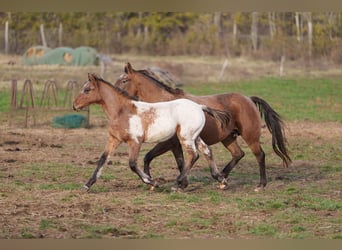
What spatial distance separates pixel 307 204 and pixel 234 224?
4.38ft

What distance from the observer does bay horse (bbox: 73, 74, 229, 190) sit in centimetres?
738

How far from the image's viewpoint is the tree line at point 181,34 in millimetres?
30875

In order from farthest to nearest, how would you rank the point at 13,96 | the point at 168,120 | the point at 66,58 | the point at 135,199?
1. the point at 66,58
2. the point at 13,96
3. the point at 168,120
4. the point at 135,199

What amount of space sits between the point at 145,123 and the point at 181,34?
27376 mm

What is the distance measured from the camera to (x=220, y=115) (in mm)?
7816

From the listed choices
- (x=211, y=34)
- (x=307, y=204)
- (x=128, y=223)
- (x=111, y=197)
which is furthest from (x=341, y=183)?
(x=211, y=34)

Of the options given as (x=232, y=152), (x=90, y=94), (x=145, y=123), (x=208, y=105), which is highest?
(x=90, y=94)

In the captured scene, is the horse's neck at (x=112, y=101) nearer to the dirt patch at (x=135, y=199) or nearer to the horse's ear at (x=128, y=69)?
the horse's ear at (x=128, y=69)

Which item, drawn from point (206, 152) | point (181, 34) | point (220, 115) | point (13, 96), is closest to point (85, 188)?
point (206, 152)

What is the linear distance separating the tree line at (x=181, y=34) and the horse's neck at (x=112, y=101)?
22.3 metres

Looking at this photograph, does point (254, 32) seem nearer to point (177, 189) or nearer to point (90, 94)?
point (90, 94)

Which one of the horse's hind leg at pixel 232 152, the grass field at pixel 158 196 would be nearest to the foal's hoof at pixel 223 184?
the grass field at pixel 158 196

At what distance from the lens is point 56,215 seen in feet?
19.8

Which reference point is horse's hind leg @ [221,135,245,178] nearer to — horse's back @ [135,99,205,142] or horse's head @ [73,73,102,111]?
horse's back @ [135,99,205,142]
